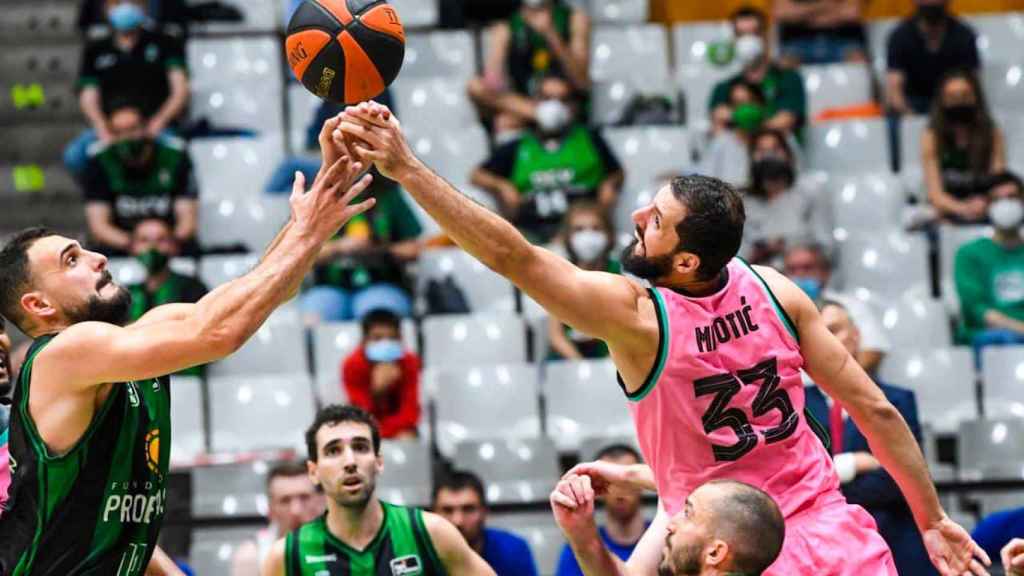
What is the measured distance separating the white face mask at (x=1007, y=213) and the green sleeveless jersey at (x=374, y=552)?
456 cm

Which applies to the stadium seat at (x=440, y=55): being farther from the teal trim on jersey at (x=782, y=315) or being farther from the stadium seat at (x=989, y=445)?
the teal trim on jersey at (x=782, y=315)

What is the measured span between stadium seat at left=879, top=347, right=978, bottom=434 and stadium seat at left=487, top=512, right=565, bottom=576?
213cm

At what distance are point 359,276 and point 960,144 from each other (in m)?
3.78

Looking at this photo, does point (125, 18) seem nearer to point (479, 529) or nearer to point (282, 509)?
point (282, 509)

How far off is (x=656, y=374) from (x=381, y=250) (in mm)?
5450

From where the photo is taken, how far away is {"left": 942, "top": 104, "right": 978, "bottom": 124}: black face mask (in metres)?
10.5

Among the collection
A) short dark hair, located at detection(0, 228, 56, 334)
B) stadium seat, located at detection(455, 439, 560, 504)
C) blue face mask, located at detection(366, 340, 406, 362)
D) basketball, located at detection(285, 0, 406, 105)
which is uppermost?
basketball, located at detection(285, 0, 406, 105)

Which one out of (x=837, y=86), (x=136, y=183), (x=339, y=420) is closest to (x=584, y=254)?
(x=136, y=183)

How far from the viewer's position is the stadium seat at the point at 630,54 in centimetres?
1199

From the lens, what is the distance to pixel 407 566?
6.48 meters

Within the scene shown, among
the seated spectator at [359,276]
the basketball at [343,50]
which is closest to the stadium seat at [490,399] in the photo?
the seated spectator at [359,276]

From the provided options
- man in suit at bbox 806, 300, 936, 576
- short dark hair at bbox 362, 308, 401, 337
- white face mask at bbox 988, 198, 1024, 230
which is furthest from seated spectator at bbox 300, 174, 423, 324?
man in suit at bbox 806, 300, 936, 576

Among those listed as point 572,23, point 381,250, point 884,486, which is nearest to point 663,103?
point 572,23

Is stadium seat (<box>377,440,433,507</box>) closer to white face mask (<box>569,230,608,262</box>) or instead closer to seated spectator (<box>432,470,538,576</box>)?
seated spectator (<box>432,470,538,576</box>)
